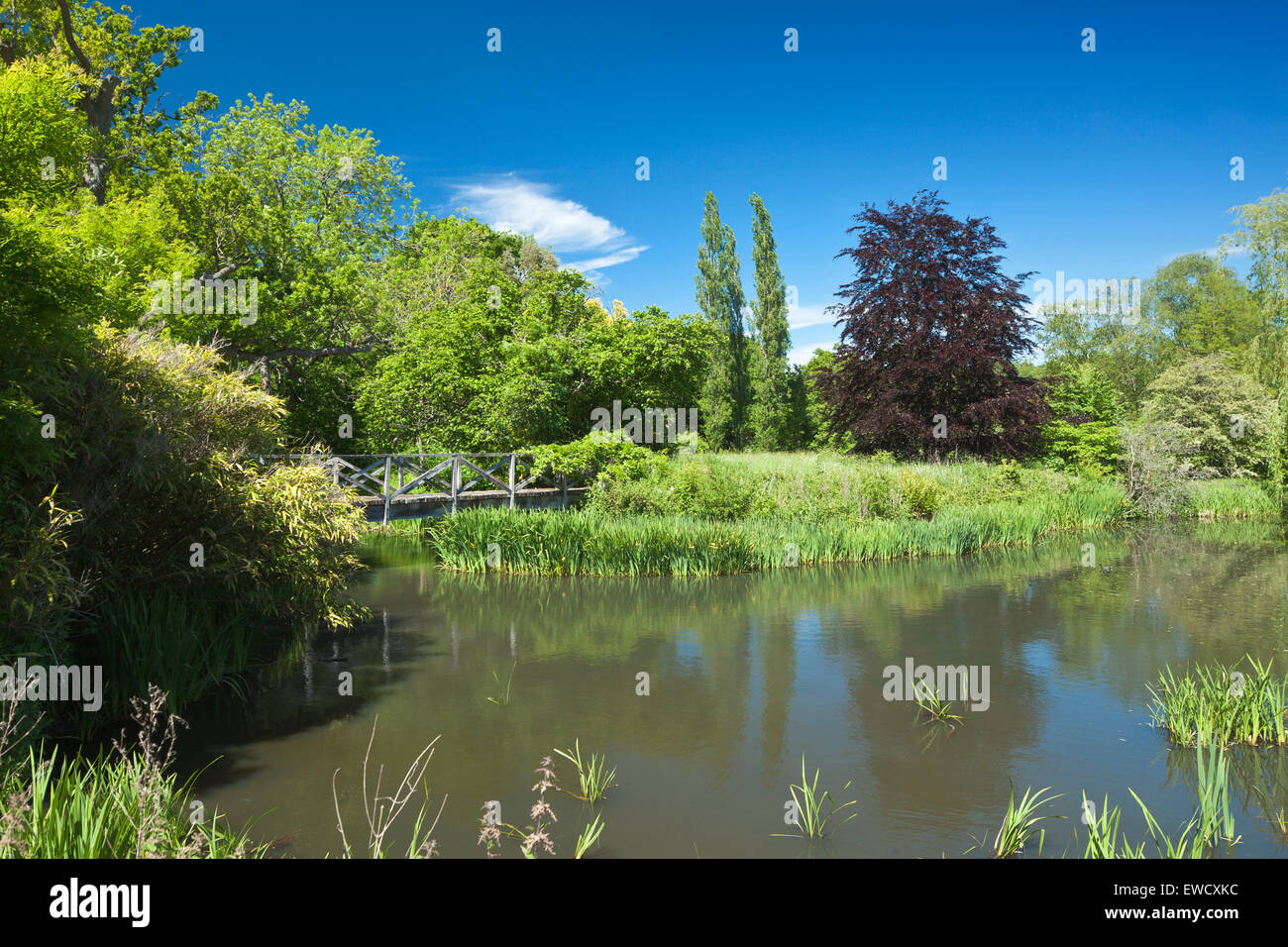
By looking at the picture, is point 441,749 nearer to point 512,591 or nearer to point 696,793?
point 696,793

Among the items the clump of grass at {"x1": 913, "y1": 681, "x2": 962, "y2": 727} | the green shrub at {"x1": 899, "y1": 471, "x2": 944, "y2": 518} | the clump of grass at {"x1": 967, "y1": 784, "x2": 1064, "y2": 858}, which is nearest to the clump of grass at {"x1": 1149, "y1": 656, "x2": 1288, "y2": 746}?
the clump of grass at {"x1": 913, "y1": 681, "x2": 962, "y2": 727}

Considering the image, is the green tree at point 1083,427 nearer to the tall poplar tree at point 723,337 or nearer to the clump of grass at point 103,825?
the tall poplar tree at point 723,337

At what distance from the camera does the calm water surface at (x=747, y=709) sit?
5172 mm

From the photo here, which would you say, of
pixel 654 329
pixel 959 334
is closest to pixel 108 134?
pixel 654 329

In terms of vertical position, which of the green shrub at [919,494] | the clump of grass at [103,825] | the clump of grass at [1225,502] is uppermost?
the green shrub at [919,494]

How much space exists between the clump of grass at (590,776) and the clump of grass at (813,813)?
1314mm

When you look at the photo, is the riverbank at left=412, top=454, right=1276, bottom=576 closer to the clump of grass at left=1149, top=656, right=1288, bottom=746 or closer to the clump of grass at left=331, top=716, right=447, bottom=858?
the clump of grass at left=331, top=716, right=447, bottom=858

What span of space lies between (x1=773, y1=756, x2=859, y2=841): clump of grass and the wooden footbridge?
447 inches

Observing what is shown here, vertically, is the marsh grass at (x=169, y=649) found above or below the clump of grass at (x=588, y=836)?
above

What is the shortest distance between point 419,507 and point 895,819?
13922 mm

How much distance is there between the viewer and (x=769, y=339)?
133 feet

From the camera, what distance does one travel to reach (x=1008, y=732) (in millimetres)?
6660

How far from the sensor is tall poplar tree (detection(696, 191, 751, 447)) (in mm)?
38531

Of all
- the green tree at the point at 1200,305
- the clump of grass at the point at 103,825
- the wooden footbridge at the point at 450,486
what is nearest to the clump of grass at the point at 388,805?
the clump of grass at the point at 103,825
